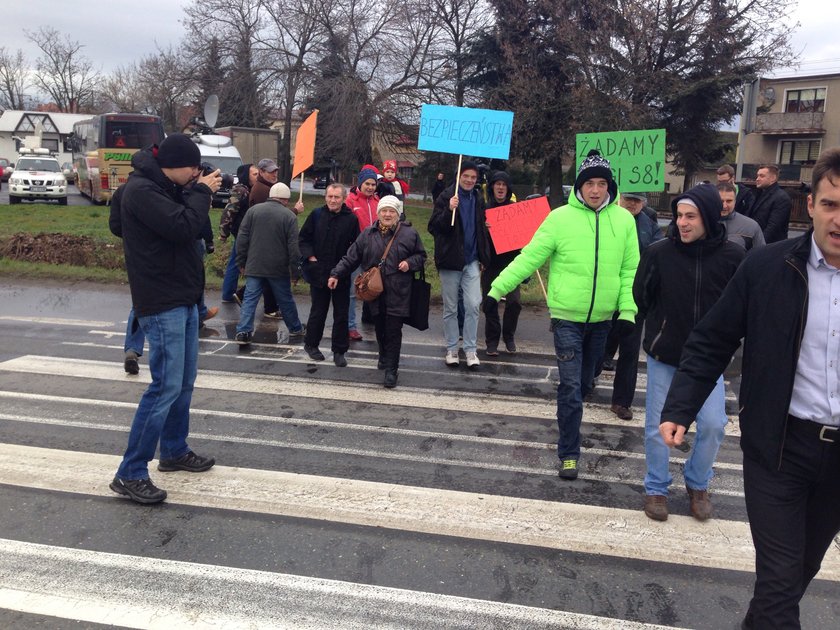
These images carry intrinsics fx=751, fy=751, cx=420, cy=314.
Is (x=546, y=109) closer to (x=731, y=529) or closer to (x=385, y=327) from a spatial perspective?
(x=385, y=327)

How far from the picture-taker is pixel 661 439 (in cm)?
436

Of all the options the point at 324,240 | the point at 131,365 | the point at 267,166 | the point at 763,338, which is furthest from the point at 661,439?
the point at 267,166

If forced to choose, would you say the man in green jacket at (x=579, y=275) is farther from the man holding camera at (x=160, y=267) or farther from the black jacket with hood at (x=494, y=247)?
the black jacket with hood at (x=494, y=247)

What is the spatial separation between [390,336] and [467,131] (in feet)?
8.42

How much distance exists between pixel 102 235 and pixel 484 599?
13217mm

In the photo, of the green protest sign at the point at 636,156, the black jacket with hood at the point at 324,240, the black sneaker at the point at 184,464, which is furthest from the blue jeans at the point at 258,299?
the black sneaker at the point at 184,464

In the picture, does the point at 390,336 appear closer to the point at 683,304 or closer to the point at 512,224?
the point at 512,224

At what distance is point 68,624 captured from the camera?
3.12 meters

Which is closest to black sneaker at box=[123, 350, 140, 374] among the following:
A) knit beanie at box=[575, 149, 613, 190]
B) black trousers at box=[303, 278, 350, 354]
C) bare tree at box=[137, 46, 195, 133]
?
black trousers at box=[303, 278, 350, 354]

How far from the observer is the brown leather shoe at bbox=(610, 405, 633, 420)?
6207mm

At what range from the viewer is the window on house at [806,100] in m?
50.2

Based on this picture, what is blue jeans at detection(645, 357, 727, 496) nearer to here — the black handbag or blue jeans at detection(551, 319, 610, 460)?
blue jeans at detection(551, 319, 610, 460)

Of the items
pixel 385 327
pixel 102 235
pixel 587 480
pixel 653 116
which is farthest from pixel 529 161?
pixel 587 480

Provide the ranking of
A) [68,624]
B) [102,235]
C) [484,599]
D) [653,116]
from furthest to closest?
[653,116] → [102,235] → [484,599] → [68,624]
